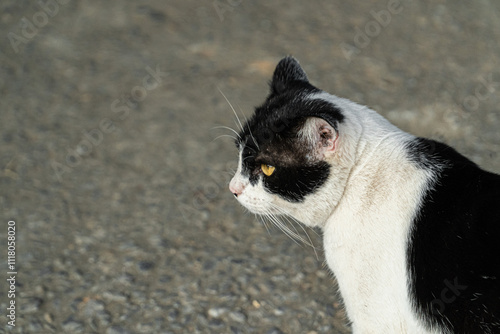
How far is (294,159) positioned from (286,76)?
2.07ft

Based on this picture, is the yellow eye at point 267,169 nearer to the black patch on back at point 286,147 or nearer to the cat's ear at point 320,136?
the black patch on back at point 286,147

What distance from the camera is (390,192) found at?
240cm

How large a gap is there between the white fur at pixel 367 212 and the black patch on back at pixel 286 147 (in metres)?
0.05

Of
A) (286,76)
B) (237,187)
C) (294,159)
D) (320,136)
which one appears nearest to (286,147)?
(294,159)

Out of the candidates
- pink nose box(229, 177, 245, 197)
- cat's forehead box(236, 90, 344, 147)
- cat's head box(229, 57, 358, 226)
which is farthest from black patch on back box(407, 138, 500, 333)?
pink nose box(229, 177, 245, 197)

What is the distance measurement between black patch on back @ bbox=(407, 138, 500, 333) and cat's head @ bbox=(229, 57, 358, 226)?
17.2 inches

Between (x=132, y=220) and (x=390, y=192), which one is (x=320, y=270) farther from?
(x=132, y=220)

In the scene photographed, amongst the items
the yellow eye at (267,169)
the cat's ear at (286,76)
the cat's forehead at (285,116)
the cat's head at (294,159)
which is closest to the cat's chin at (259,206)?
the cat's head at (294,159)

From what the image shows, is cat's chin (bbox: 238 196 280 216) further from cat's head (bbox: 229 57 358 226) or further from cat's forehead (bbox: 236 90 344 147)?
cat's forehead (bbox: 236 90 344 147)

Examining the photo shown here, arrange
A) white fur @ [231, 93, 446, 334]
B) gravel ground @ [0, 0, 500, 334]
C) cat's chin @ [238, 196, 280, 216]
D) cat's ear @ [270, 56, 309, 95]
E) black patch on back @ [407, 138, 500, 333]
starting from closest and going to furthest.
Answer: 1. black patch on back @ [407, 138, 500, 333]
2. white fur @ [231, 93, 446, 334]
3. cat's chin @ [238, 196, 280, 216]
4. cat's ear @ [270, 56, 309, 95]
5. gravel ground @ [0, 0, 500, 334]

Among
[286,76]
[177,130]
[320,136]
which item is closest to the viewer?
[320,136]

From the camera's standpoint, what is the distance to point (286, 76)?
292 cm

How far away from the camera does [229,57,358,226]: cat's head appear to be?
2.41 meters

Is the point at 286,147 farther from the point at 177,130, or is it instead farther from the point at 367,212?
the point at 177,130
